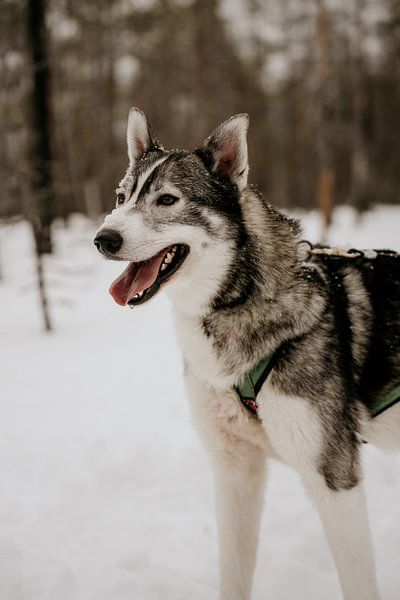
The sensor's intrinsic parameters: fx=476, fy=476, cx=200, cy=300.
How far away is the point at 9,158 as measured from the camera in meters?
7.32

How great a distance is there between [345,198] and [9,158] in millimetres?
23262

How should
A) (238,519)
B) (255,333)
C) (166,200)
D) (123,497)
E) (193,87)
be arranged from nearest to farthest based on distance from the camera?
(255,333) < (166,200) < (238,519) < (123,497) < (193,87)

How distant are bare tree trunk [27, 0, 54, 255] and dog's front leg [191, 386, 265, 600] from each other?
5369 mm

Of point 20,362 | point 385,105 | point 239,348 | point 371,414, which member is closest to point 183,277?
point 239,348

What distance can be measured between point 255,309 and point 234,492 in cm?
88

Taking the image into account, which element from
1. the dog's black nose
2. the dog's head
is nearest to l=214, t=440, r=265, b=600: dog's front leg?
the dog's head

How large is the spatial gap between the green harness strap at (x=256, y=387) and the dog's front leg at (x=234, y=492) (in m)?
0.16

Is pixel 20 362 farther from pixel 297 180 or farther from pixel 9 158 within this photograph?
pixel 297 180

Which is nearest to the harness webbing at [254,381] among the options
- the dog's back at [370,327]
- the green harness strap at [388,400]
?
the dog's back at [370,327]

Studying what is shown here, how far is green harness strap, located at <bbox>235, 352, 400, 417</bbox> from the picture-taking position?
6.35 feet

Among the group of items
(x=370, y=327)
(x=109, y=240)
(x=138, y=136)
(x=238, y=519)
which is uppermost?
(x=138, y=136)

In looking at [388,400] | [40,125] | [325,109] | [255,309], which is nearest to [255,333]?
[255,309]

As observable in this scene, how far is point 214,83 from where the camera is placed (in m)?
18.0

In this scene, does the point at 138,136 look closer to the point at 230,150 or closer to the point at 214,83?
the point at 230,150
